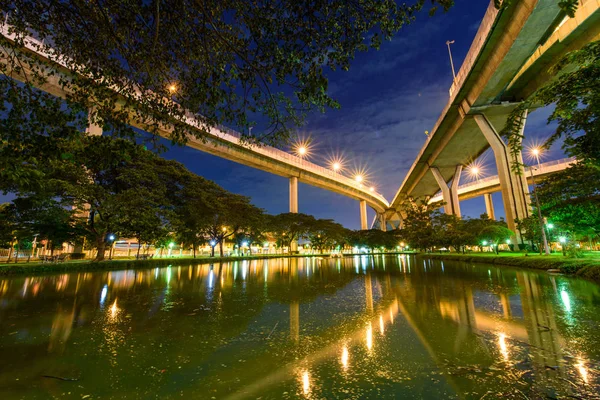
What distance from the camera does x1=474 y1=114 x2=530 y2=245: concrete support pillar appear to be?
27.7 metres

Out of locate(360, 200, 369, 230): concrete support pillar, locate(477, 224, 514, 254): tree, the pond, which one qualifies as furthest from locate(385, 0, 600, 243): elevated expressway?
locate(360, 200, 369, 230): concrete support pillar

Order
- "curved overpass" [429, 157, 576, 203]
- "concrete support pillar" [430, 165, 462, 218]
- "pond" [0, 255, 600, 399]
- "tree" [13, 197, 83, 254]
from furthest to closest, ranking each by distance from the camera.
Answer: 1. "curved overpass" [429, 157, 576, 203]
2. "concrete support pillar" [430, 165, 462, 218]
3. "tree" [13, 197, 83, 254]
4. "pond" [0, 255, 600, 399]

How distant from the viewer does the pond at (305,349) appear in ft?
8.60

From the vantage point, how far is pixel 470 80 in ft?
86.2

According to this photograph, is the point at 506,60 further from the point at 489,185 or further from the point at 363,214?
the point at 363,214

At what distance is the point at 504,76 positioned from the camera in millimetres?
23609

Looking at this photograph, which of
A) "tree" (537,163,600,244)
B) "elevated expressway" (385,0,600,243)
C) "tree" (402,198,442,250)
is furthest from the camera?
"tree" (402,198,442,250)

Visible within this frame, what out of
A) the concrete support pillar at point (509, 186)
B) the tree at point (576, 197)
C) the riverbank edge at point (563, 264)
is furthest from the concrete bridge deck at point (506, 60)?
the riverbank edge at point (563, 264)

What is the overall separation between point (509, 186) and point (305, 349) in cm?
3259

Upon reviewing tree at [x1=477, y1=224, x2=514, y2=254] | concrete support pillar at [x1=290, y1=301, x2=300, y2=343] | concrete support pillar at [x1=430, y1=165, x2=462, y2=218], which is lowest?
concrete support pillar at [x1=290, y1=301, x2=300, y2=343]

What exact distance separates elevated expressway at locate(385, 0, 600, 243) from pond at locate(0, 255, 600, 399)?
29.4 ft

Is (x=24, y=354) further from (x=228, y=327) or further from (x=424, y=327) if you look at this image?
(x=424, y=327)

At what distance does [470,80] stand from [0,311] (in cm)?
3383

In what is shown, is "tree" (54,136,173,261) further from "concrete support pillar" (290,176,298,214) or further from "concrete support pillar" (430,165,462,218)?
"concrete support pillar" (430,165,462,218)
